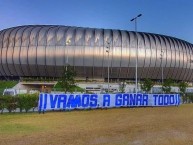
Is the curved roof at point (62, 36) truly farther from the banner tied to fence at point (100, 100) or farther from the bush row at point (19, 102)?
the bush row at point (19, 102)

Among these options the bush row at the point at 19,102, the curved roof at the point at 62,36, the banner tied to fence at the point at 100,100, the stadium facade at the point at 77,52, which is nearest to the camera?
the bush row at the point at 19,102

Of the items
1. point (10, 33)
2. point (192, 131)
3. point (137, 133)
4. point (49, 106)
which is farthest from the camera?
point (10, 33)

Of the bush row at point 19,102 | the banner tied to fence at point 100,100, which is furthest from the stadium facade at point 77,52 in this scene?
the bush row at point 19,102

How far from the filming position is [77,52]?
115 meters

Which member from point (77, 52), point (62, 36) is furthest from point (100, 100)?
point (62, 36)

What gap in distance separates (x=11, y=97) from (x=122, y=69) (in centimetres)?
8558

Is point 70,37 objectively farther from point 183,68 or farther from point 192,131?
point 192,131

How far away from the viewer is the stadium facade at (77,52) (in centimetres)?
11556

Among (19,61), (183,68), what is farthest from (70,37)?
(183,68)

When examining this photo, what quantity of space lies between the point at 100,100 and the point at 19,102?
31.4ft

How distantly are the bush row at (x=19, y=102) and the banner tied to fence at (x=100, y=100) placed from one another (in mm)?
2921

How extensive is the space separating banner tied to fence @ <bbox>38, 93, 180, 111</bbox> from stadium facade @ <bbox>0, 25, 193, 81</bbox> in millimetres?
66684

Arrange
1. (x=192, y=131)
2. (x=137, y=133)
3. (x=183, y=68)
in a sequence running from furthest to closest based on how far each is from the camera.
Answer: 1. (x=183, y=68)
2. (x=192, y=131)
3. (x=137, y=133)

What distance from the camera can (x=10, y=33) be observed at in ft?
403
